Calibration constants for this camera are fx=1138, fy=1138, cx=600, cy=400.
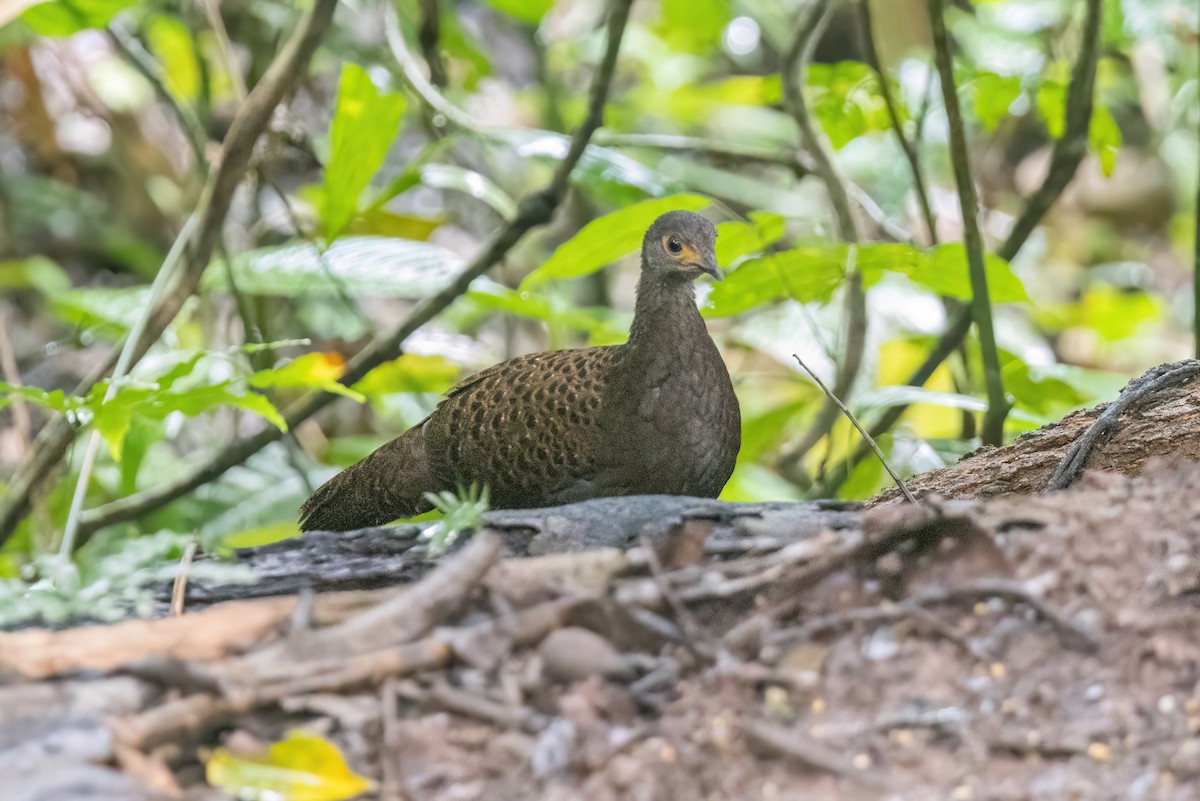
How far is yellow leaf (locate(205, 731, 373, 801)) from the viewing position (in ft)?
3.68

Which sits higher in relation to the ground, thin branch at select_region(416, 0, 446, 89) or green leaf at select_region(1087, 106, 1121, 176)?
thin branch at select_region(416, 0, 446, 89)

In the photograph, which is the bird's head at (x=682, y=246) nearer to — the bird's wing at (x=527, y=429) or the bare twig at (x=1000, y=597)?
the bird's wing at (x=527, y=429)

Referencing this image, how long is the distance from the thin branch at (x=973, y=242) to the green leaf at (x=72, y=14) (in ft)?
5.52

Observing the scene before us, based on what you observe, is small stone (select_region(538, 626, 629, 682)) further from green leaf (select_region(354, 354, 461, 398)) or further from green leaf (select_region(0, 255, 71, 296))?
green leaf (select_region(0, 255, 71, 296))

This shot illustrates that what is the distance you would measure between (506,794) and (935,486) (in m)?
1.22

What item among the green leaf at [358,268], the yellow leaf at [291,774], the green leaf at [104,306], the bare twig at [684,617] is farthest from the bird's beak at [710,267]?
the green leaf at [104,306]

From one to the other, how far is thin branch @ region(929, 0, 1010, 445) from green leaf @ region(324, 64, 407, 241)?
115 centimetres

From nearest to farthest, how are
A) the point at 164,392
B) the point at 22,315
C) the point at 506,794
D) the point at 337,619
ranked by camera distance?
the point at 506,794 < the point at 337,619 < the point at 164,392 < the point at 22,315

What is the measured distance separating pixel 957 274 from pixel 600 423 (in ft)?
2.56

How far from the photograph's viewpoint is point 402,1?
4.43 m

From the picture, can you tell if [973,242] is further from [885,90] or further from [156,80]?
[156,80]

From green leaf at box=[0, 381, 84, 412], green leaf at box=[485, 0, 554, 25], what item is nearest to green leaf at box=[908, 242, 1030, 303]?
green leaf at box=[485, 0, 554, 25]

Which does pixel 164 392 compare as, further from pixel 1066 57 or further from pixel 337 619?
pixel 1066 57

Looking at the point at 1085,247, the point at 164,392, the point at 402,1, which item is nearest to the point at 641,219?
the point at 164,392
